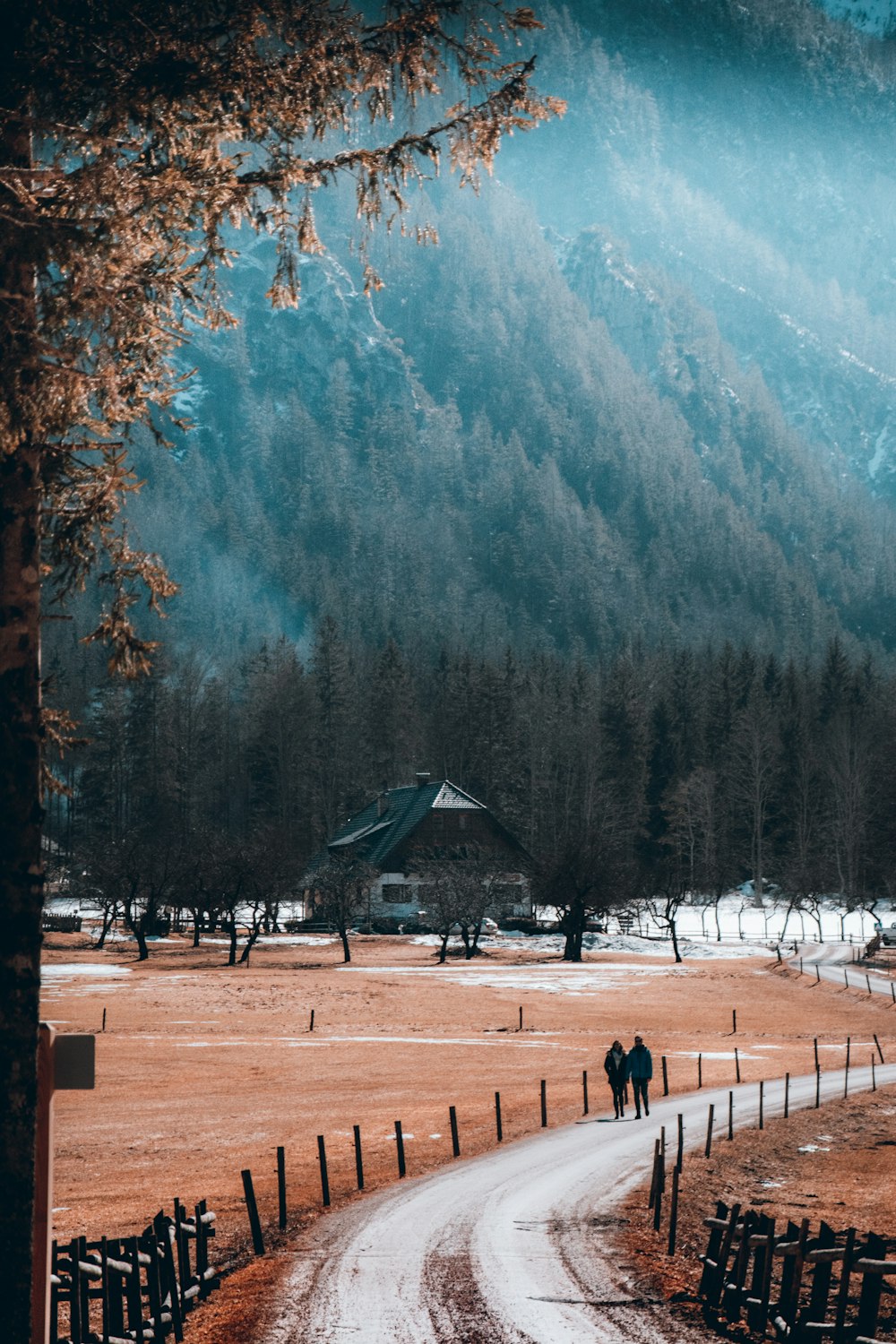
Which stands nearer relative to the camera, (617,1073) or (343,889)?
(617,1073)

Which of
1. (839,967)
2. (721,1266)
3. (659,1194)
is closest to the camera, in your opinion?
(721,1266)

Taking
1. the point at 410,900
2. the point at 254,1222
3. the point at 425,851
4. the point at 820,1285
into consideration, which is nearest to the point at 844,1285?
the point at 820,1285

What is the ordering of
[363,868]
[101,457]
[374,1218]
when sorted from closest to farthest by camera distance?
[101,457] → [374,1218] → [363,868]

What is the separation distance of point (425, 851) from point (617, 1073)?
66414mm

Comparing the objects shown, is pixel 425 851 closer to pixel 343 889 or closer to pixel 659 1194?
pixel 343 889

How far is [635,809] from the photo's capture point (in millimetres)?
123938

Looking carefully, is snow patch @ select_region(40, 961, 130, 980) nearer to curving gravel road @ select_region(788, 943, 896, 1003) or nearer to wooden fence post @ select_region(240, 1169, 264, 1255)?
curving gravel road @ select_region(788, 943, 896, 1003)

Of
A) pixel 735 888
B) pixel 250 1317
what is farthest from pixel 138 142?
pixel 735 888

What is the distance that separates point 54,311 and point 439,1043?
125 feet

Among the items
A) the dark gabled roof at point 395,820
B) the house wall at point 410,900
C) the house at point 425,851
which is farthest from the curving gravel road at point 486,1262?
the dark gabled roof at point 395,820

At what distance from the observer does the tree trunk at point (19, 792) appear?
11.2 meters

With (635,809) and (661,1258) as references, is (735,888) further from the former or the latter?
(661,1258)

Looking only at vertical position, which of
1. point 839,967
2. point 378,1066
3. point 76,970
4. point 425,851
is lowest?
point 378,1066

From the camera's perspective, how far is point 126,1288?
14641 mm
